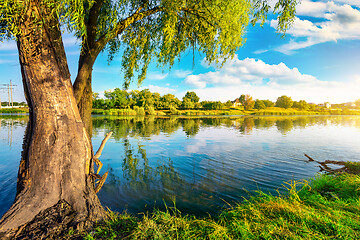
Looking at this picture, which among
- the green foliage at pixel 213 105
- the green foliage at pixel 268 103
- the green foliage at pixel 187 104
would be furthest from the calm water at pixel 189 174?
the green foliage at pixel 268 103

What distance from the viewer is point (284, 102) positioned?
376 ft

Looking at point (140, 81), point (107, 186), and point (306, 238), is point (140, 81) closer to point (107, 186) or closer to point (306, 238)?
point (107, 186)

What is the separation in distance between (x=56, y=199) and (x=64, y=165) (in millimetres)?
559

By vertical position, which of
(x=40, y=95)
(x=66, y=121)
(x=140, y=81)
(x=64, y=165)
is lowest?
(x=64, y=165)

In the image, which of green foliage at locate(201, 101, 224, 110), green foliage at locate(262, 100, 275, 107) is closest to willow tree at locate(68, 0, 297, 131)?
green foliage at locate(201, 101, 224, 110)

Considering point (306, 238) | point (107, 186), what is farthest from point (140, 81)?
point (306, 238)

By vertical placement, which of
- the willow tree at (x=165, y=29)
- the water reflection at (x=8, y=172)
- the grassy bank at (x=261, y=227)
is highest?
the willow tree at (x=165, y=29)

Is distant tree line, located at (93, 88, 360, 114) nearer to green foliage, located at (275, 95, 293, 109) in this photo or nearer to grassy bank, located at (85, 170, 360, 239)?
green foliage, located at (275, 95, 293, 109)

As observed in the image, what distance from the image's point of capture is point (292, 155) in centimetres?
1023

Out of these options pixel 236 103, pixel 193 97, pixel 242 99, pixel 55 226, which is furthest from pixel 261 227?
pixel 236 103

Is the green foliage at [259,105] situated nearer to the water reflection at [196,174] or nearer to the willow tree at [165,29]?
the water reflection at [196,174]

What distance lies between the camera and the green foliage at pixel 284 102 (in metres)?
112

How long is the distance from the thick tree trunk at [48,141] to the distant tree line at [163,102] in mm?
64413

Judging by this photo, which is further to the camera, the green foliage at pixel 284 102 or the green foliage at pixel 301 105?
the green foliage at pixel 284 102
